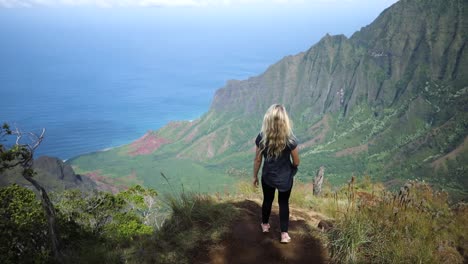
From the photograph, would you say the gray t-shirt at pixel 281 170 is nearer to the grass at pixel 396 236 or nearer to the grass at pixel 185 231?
the grass at pixel 396 236

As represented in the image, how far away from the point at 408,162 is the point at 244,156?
6706 cm

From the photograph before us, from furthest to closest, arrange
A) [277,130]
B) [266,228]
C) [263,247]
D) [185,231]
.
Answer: [185,231] < [266,228] < [263,247] < [277,130]

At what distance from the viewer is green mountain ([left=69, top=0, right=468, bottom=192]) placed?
12088 centimetres

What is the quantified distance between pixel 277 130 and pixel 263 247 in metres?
1.72

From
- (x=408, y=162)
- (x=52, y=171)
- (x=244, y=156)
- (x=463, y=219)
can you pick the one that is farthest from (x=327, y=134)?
(x=463, y=219)

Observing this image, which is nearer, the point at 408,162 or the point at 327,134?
the point at 408,162

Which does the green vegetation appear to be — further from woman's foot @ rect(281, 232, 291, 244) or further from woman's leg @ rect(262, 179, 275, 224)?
woman's foot @ rect(281, 232, 291, 244)

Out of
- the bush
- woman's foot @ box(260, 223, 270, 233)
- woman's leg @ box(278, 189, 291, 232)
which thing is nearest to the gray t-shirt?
woman's leg @ box(278, 189, 291, 232)

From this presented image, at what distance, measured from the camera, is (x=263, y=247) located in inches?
212

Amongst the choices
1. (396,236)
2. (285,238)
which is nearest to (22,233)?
(285,238)

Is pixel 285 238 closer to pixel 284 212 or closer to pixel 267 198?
pixel 284 212

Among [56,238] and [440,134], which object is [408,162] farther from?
[56,238]

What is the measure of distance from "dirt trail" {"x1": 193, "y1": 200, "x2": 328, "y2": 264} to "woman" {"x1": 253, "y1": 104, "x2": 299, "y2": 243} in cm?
21

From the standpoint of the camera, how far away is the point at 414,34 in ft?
581
